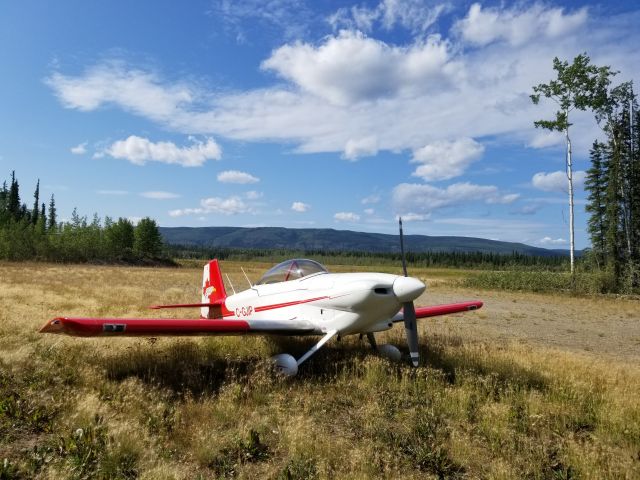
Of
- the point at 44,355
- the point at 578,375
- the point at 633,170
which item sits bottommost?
the point at 578,375

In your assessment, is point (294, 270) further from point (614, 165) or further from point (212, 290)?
point (614, 165)

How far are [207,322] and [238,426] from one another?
1992 millimetres

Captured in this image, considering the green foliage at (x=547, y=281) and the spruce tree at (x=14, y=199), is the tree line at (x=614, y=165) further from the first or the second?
the spruce tree at (x=14, y=199)

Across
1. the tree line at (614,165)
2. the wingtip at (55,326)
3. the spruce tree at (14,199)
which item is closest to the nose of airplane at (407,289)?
the wingtip at (55,326)

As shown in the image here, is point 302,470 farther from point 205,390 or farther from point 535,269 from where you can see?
point 535,269

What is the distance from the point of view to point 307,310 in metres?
7.62

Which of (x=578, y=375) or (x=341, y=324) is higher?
(x=341, y=324)

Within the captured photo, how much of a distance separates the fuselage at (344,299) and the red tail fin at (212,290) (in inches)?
119

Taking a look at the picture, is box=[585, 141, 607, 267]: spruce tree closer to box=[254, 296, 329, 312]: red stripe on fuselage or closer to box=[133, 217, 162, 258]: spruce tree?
box=[254, 296, 329, 312]: red stripe on fuselage

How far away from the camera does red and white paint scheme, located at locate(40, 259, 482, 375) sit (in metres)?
6.14

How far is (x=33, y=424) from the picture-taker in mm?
4688

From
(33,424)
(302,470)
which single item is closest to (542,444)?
(302,470)

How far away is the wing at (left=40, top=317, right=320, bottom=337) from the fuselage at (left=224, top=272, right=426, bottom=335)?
0.32 m

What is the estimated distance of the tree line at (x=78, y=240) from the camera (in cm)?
6363
